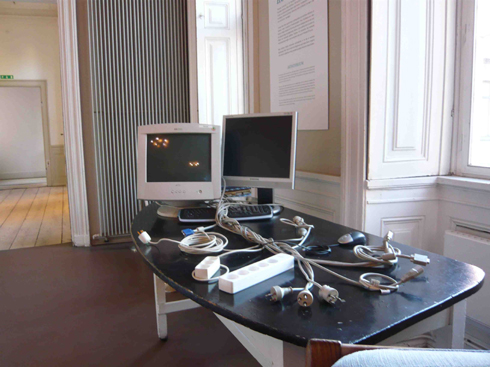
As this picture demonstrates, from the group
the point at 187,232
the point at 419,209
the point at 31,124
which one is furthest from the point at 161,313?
the point at 31,124

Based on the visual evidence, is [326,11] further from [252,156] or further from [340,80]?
[252,156]

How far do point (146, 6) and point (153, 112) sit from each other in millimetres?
1088

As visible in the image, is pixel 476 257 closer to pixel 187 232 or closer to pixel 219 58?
pixel 187 232

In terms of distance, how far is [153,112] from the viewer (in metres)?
3.92

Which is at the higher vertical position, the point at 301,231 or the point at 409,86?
the point at 409,86

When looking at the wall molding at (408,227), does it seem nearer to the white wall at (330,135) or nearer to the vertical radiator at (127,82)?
the white wall at (330,135)

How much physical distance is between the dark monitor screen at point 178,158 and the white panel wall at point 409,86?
0.81m

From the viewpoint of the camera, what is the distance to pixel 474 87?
175 cm

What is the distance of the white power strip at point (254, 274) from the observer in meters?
0.86

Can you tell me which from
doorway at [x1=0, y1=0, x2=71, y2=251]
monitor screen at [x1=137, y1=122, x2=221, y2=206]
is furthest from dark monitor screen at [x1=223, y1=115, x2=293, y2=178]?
doorway at [x1=0, y1=0, x2=71, y2=251]

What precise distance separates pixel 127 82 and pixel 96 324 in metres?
2.52

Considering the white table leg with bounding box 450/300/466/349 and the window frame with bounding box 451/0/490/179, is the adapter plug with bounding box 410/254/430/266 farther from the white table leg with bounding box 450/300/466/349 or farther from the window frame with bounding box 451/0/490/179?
the window frame with bounding box 451/0/490/179

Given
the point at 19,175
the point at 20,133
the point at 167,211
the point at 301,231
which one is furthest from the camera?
the point at 19,175

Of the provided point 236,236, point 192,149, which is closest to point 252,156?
point 192,149
